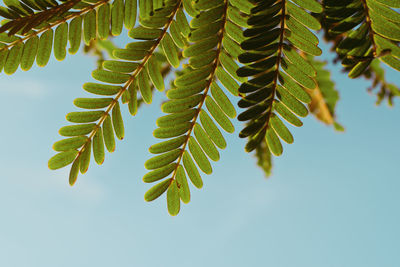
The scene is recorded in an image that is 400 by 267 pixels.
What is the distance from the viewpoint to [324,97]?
3.61 m

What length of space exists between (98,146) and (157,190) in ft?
1.06

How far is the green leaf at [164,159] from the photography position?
1.60 meters

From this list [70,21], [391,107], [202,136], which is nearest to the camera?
[70,21]

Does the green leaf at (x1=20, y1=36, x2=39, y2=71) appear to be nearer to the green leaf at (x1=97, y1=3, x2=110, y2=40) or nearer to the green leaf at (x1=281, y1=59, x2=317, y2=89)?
the green leaf at (x1=97, y1=3, x2=110, y2=40)

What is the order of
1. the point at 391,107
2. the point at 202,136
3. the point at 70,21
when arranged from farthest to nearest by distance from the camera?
1. the point at 391,107
2. the point at 202,136
3. the point at 70,21

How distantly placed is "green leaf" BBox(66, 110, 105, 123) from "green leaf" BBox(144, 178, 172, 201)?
1.30ft

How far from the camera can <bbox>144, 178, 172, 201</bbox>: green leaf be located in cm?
161

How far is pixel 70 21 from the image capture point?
1.47 m

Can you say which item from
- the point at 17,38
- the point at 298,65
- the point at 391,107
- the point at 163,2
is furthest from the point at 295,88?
the point at 391,107

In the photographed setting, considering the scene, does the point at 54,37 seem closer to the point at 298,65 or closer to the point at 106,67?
the point at 106,67

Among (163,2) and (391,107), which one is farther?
(391,107)

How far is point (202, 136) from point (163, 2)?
0.57 metres

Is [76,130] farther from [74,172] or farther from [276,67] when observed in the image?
[276,67]

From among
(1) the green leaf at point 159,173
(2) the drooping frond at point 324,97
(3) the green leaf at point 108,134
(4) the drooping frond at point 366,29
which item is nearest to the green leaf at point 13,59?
(3) the green leaf at point 108,134
